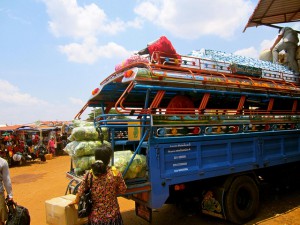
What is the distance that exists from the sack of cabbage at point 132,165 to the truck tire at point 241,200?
73.2 inches

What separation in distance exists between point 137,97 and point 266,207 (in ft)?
12.2

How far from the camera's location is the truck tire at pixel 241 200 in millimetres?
4854

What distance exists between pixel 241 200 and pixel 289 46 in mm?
6025

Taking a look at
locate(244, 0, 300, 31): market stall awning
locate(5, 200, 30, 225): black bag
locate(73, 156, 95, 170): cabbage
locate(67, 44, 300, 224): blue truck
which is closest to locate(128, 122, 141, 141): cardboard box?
locate(67, 44, 300, 224): blue truck

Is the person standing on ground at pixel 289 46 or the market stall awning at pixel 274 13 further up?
the market stall awning at pixel 274 13

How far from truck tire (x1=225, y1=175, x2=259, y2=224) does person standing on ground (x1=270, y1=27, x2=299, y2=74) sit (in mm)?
5018

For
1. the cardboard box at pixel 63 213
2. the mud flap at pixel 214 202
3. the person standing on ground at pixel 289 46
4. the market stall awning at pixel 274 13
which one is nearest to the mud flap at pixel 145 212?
the cardboard box at pixel 63 213

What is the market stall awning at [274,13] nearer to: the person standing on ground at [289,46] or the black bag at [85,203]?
the person standing on ground at [289,46]

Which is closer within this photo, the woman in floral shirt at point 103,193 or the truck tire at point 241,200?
the woman in floral shirt at point 103,193

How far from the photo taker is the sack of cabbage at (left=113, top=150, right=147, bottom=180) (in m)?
3.85

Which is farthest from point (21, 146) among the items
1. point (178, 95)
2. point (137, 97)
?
point (178, 95)

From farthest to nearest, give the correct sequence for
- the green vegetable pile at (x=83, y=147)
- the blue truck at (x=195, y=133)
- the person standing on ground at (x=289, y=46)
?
1. the person standing on ground at (x=289, y=46)
2. the green vegetable pile at (x=83, y=147)
3. the blue truck at (x=195, y=133)

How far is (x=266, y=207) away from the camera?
5980 mm

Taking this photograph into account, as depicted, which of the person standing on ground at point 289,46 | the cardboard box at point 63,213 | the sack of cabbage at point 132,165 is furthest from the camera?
the person standing on ground at point 289,46
